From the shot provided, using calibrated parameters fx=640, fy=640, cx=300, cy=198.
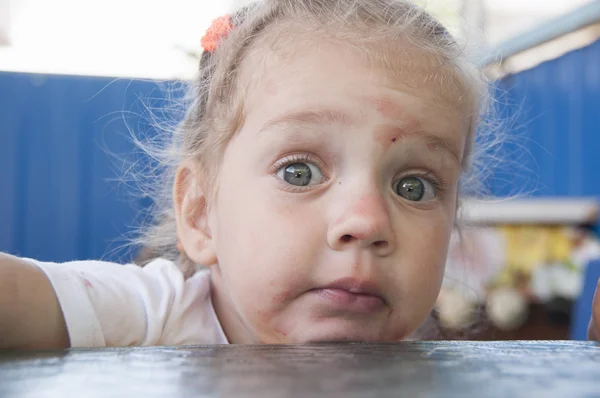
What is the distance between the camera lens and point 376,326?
2.76ft

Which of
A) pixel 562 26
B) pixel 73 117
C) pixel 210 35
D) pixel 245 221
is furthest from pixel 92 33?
pixel 245 221

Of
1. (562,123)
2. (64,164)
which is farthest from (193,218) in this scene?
(562,123)

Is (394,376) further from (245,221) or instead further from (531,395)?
(245,221)

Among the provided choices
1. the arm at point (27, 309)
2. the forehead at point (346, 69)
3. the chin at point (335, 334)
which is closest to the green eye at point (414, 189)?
the forehead at point (346, 69)

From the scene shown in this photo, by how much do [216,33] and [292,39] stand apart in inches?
9.2

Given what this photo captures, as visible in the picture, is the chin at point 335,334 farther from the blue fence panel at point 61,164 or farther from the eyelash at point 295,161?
the blue fence panel at point 61,164

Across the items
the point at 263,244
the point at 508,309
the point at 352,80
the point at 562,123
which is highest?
the point at 562,123

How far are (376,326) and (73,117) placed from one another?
249 centimetres

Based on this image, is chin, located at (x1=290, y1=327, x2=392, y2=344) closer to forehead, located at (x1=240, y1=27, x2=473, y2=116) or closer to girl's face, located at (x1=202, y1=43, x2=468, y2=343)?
girl's face, located at (x1=202, y1=43, x2=468, y2=343)

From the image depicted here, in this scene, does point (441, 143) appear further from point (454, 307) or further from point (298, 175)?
point (454, 307)

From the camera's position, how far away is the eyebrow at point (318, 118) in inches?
33.7

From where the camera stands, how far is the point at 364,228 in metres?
0.78

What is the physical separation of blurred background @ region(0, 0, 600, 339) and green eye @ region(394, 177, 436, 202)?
4.85 feet

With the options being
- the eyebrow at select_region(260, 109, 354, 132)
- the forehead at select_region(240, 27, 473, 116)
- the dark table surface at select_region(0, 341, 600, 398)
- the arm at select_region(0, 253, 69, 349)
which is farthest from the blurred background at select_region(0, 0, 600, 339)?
the dark table surface at select_region(0, 341, 600, 398)
